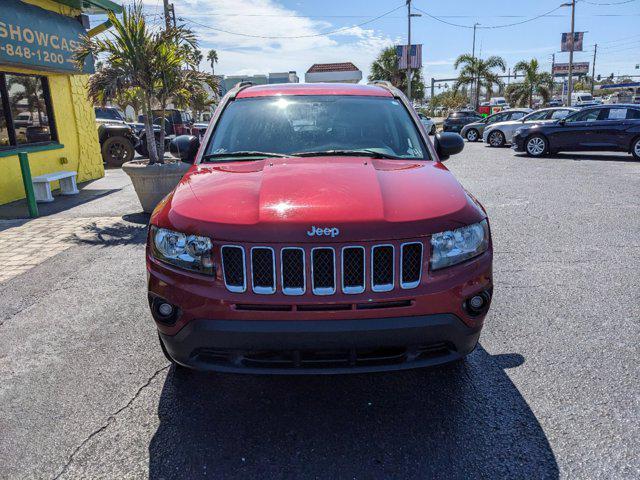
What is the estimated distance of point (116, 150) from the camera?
51.5 feet

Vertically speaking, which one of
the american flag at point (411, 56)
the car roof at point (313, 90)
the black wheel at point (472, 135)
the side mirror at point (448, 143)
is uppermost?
the american flag at point (411, 56)

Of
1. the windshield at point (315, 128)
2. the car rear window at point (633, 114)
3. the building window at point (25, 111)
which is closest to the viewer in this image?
the windshield at point (315, 128)

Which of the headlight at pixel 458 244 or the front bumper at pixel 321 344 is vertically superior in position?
the headlight at pixel 458 244

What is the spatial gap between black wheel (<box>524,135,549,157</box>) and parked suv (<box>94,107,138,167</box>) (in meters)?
12.0

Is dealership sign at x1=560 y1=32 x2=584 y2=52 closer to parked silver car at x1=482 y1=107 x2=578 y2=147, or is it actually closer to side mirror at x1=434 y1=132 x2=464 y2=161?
parked silver car at x1=482 y1=107 x2=578 y2=147

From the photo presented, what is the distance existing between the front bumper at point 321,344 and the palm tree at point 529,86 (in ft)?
188

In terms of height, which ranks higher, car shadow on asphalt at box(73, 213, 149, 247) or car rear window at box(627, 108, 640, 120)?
car rear window at box(627, 108, 640, 120)

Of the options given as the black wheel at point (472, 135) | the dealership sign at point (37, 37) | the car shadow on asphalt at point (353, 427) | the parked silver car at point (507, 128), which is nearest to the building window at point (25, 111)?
the dealership sign at point (37, 37)

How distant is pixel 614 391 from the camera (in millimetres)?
2896

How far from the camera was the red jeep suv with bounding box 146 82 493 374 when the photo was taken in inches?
89.9

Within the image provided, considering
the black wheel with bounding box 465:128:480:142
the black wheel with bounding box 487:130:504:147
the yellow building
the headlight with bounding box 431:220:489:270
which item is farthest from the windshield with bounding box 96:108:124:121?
the headlight with bounding box 431:220:489:270

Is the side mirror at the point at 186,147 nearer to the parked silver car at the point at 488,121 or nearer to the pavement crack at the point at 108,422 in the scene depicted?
the pavement crack at the point at 108,422

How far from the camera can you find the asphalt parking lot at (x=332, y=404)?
7.77 ft

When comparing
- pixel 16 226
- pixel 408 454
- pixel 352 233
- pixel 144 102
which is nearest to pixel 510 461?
pixel 408 454
